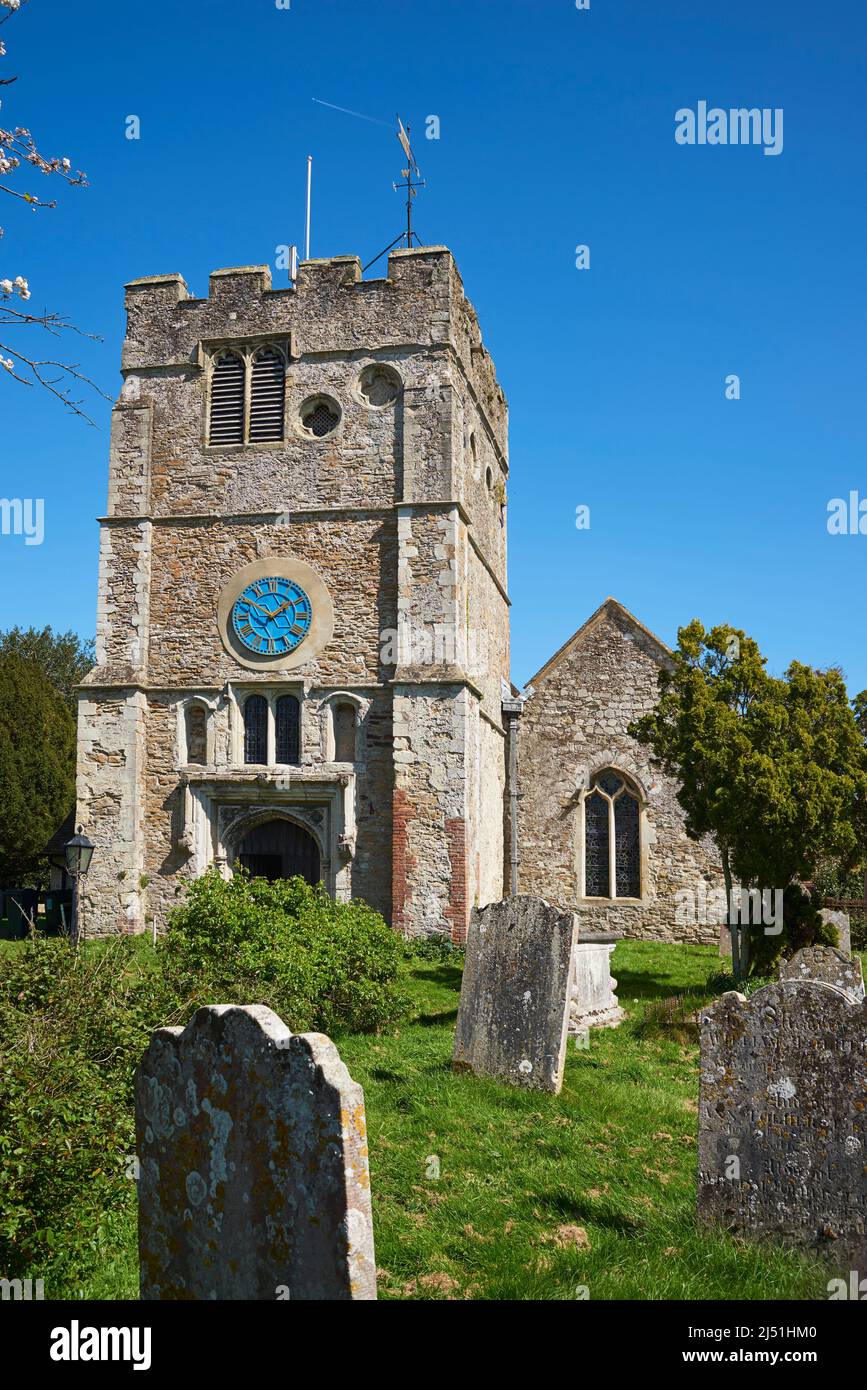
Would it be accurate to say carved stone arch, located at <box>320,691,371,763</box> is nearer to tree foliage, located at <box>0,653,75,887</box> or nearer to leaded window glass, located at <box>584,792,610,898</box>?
leaded window glass, located at <box>584,792,610,898</box>

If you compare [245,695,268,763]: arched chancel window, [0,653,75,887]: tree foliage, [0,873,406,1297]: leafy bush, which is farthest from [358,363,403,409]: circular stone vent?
[0,653,75,887]: tree foliage

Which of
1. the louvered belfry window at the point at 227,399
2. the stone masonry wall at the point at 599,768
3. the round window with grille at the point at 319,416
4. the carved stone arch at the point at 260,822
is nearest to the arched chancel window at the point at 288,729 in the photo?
the carved stone arch at the point at 260,822

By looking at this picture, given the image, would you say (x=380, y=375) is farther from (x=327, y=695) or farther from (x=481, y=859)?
(x=481, y=859)

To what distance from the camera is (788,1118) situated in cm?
575

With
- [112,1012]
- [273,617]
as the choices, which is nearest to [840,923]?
[273,617]

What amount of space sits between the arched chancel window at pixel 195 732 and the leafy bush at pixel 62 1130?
40.4ft

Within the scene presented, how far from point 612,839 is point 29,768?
51.9 feet

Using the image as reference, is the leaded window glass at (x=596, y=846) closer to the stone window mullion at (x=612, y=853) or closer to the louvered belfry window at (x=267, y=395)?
the stone window mullion at (x=612, y=853)

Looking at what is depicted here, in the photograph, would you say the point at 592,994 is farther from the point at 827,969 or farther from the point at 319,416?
the point at 319,416

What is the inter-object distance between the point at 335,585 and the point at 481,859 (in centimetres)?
569

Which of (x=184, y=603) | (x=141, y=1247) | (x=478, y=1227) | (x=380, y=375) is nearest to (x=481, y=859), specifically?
(x=184, y=603)

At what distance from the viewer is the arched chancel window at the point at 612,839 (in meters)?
21.5

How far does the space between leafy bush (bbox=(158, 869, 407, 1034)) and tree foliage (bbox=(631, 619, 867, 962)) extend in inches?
207

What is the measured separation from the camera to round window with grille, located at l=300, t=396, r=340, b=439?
19.5m
